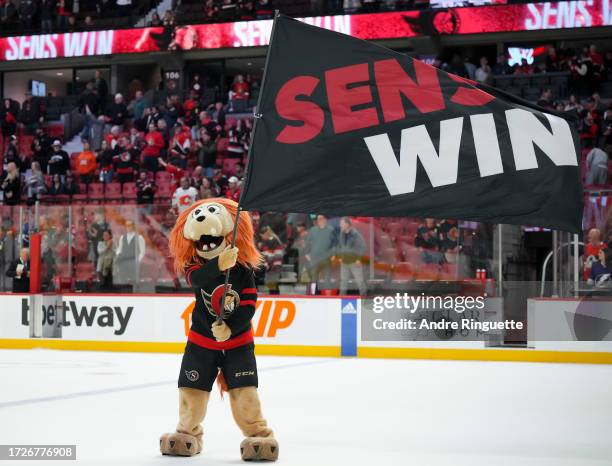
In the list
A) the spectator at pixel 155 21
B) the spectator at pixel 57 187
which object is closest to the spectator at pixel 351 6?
the spectator at pixel 155 21

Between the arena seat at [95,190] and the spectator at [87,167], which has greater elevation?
the spectator at [87,167]

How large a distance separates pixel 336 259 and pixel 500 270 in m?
2.24

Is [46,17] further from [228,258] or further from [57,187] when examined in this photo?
[228,258]

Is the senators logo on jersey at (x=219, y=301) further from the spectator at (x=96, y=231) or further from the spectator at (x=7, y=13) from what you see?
the spectator at (x=7, y=13)

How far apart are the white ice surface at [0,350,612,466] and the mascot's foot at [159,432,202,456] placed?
0.26ft

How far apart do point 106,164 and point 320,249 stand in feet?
30.6

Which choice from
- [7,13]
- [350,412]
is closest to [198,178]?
[350,412]

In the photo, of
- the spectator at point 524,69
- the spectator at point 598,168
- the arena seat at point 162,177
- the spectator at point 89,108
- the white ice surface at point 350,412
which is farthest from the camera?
the spectator at point 89,108

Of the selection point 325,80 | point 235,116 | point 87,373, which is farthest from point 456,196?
point 235,116

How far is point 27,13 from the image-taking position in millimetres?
28609

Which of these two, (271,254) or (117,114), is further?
(117,114)

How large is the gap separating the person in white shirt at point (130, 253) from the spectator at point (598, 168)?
7748 mm

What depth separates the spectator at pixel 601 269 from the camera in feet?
40.5

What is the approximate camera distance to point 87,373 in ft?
35.2
